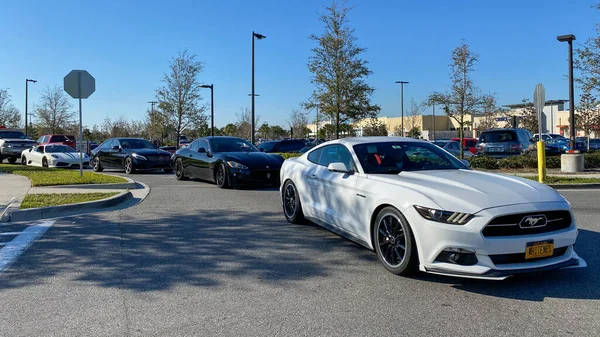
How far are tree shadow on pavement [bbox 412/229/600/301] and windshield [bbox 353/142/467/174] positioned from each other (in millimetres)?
1503

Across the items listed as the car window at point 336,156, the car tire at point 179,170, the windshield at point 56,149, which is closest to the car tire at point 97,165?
the windshield at point 56,149

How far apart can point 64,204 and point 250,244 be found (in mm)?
4452

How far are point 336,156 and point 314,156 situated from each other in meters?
0.77

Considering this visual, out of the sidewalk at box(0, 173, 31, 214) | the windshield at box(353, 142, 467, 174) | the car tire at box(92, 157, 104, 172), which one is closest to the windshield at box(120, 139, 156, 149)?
the car tire at box(92, 157, 104, 172)

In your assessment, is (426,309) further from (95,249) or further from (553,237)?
(95,249)

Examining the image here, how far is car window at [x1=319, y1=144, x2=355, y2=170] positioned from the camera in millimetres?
6333

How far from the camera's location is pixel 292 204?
25.7 ft

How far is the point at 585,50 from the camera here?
18.9 m

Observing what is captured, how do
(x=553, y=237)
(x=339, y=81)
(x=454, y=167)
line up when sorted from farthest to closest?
(x=339, y=81), (x=454, y=167), (x=553, y=237)

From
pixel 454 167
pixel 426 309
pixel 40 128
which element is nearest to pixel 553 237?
pixel 426 309

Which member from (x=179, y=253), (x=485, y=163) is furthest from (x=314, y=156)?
(x=485, y=163)

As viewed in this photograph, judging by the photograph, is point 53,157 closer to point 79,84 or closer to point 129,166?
point 129,166

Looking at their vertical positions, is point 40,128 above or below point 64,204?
above

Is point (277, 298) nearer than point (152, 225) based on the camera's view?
Yes
